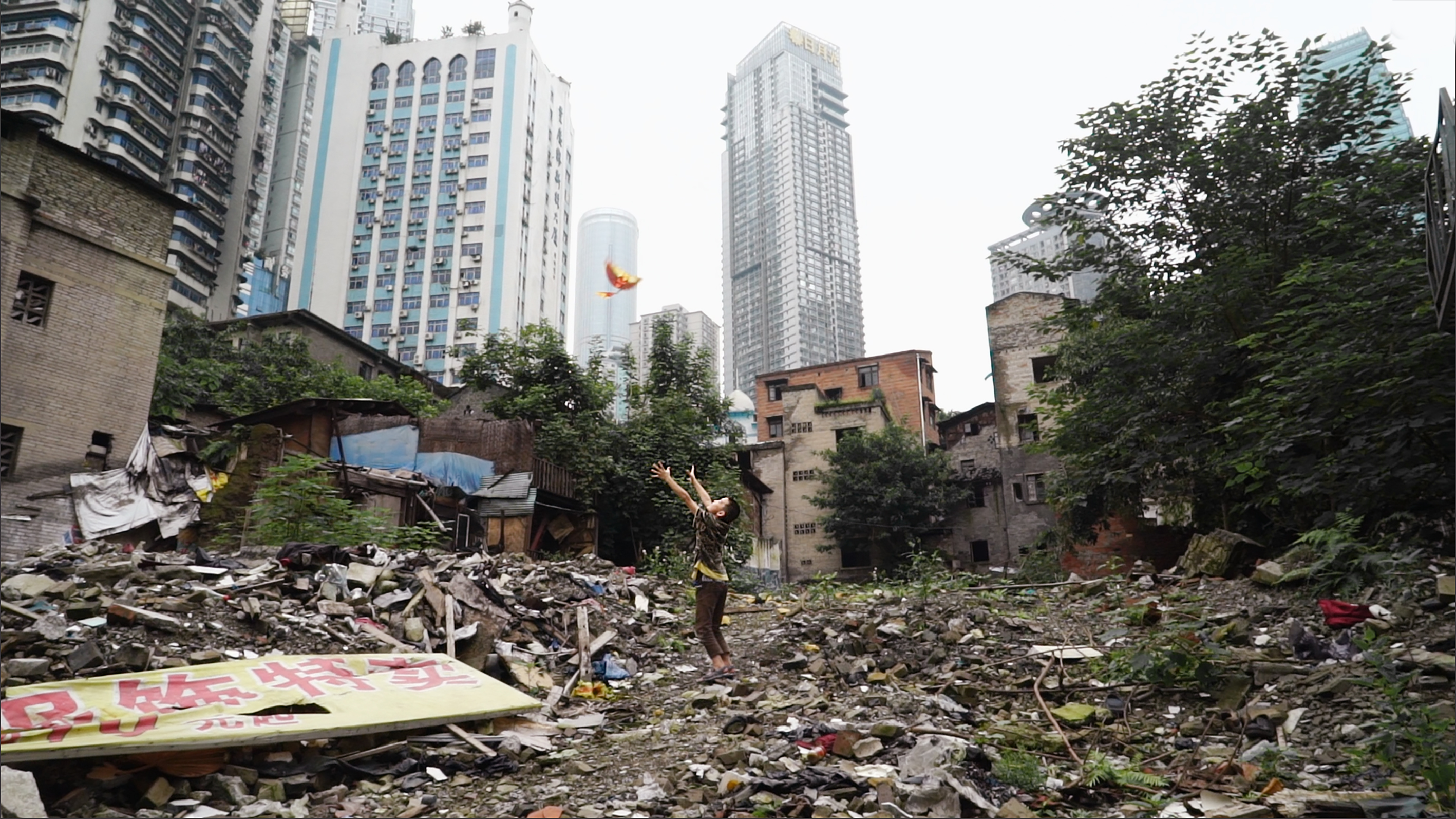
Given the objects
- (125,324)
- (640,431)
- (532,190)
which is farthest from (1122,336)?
(532,190)

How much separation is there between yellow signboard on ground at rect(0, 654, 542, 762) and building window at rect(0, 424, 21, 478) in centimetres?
149

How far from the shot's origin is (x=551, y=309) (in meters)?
61.8

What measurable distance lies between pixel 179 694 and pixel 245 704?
1.21 ft

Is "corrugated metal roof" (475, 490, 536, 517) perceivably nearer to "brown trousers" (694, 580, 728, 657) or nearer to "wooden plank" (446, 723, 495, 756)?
"brown trousers" (694, 580, 728, 657)

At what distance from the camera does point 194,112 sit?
4350cm

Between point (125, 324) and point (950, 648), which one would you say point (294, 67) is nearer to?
point (125, 324)

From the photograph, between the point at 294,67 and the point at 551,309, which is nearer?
the point at 294,67

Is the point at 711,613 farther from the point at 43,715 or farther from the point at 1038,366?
the point at 1038,366

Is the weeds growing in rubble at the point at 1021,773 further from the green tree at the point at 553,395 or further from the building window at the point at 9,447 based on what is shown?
the green tree at the point at 553,395

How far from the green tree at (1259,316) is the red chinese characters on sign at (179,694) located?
31.9 feet

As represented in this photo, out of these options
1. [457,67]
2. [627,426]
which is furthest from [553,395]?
[457,67]

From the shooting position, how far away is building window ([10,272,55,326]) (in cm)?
1010

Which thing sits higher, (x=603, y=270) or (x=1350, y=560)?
(x=603, y=270)

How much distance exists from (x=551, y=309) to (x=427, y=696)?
58.3 meters
